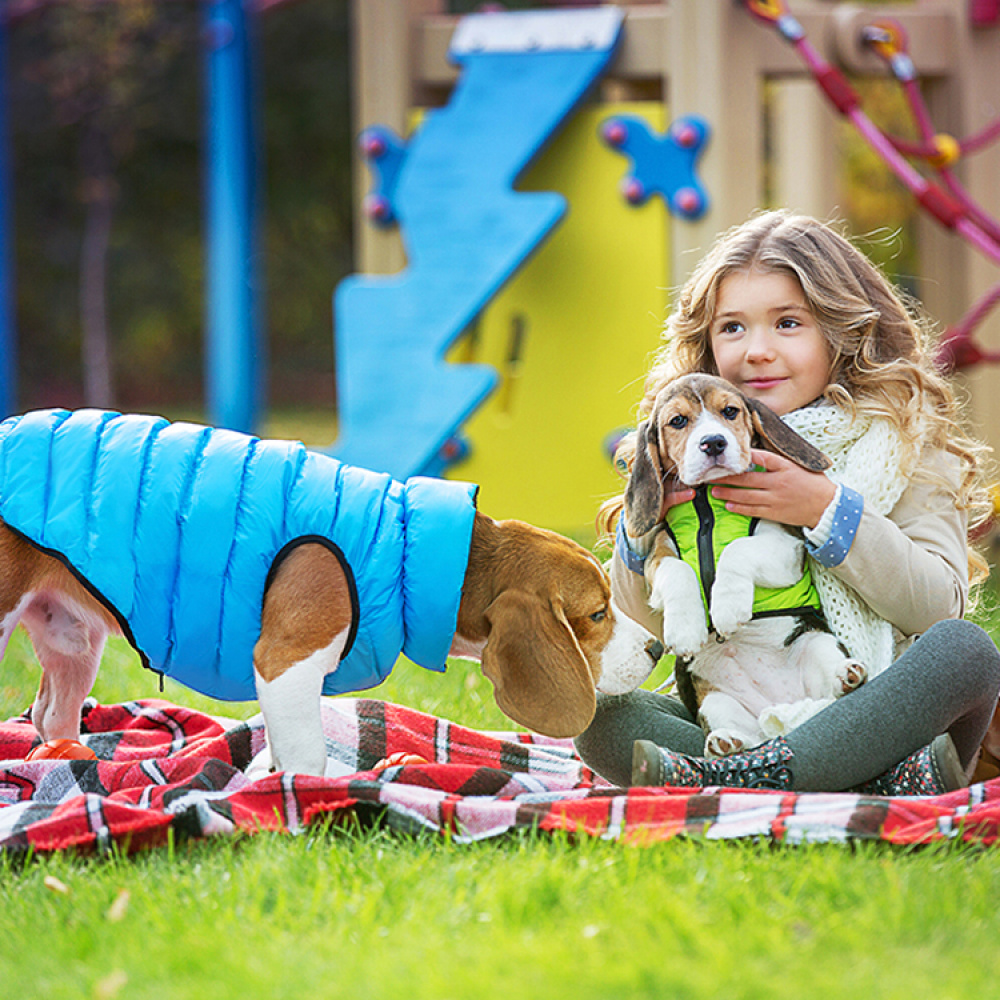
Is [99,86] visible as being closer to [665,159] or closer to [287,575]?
[665,159]

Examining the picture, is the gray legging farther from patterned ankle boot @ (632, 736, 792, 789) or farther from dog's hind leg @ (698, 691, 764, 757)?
dog's hind leg @ (698, 691, 764, 757)

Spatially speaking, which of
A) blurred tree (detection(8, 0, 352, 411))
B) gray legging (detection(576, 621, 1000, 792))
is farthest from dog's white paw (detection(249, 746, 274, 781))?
blurred tree (detection(8, 0, 352, 411))

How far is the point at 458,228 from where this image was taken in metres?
6.31

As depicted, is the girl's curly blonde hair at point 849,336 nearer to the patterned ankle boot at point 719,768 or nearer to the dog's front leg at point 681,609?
the dog's front leg at point 681,609

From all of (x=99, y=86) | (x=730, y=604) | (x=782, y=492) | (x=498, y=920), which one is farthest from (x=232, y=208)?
(x=99, y=86)

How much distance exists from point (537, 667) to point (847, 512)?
719mm

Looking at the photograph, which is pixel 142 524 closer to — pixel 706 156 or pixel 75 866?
pixel 75 866

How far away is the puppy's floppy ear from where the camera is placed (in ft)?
8.76

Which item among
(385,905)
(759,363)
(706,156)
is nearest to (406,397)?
(706,156)

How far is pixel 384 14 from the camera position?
6.53m

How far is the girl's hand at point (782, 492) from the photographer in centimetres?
272

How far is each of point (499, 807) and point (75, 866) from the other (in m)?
0.76

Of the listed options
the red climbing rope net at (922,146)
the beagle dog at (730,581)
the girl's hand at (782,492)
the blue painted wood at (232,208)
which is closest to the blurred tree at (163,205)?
the blue painted wood at (232,208)

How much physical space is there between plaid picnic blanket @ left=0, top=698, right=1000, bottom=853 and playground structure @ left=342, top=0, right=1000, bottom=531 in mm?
3468
